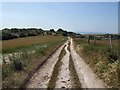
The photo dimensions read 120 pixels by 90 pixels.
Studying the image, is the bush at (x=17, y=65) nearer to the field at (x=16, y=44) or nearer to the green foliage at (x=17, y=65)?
the green foliage at (x=17, y=65)

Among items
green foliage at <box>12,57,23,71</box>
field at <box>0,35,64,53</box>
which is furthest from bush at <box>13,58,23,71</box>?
field at <box>0,35,64,53</box>

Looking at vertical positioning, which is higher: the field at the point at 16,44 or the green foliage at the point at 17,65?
the green foliage at the point at 17,65

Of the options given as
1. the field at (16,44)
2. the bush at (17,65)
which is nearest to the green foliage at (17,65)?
the bush at (17,65)

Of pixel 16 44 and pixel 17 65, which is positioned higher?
pixel 17 65

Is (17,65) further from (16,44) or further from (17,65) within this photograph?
(16,44)

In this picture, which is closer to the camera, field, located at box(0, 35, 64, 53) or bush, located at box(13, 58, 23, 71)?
bush, located at box(13, 58, 23, 71)

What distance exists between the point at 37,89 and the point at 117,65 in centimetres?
516

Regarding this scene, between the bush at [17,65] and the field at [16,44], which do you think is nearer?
the bush at [17,65]

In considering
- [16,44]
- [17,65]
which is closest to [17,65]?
[17,65]

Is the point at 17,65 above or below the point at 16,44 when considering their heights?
above

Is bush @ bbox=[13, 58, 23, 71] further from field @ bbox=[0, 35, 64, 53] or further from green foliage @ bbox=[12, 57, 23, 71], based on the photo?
field @ bbox=[0, 35, 64, 53]

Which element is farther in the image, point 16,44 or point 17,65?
point 16,44

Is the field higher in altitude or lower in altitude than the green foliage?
lower

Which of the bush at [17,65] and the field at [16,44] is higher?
the bush at [17,65]
